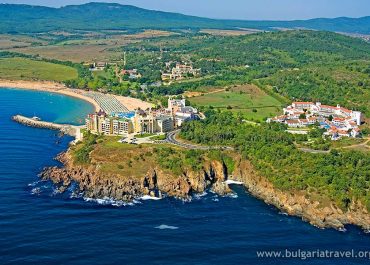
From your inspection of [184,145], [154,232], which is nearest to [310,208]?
[154,232]

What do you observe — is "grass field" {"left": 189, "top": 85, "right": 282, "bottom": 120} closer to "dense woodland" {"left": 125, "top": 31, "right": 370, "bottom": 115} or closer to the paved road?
"dense woodland" {"left": 125, "top": 31, "right": 370, "bottom": 115}

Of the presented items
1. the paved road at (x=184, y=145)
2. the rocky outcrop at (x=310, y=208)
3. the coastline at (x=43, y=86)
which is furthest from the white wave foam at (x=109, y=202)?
the coastline at (x=43, y=86)

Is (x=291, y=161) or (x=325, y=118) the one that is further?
(x=325, y=118)

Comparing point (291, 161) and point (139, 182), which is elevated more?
point (291, 161)

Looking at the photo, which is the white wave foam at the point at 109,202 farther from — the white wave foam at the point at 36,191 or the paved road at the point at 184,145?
the paved road at the point at 184,145

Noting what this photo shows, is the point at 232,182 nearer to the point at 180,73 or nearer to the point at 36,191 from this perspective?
the point at 36,191

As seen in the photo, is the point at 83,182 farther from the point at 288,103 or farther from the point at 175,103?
the point at 288,103
